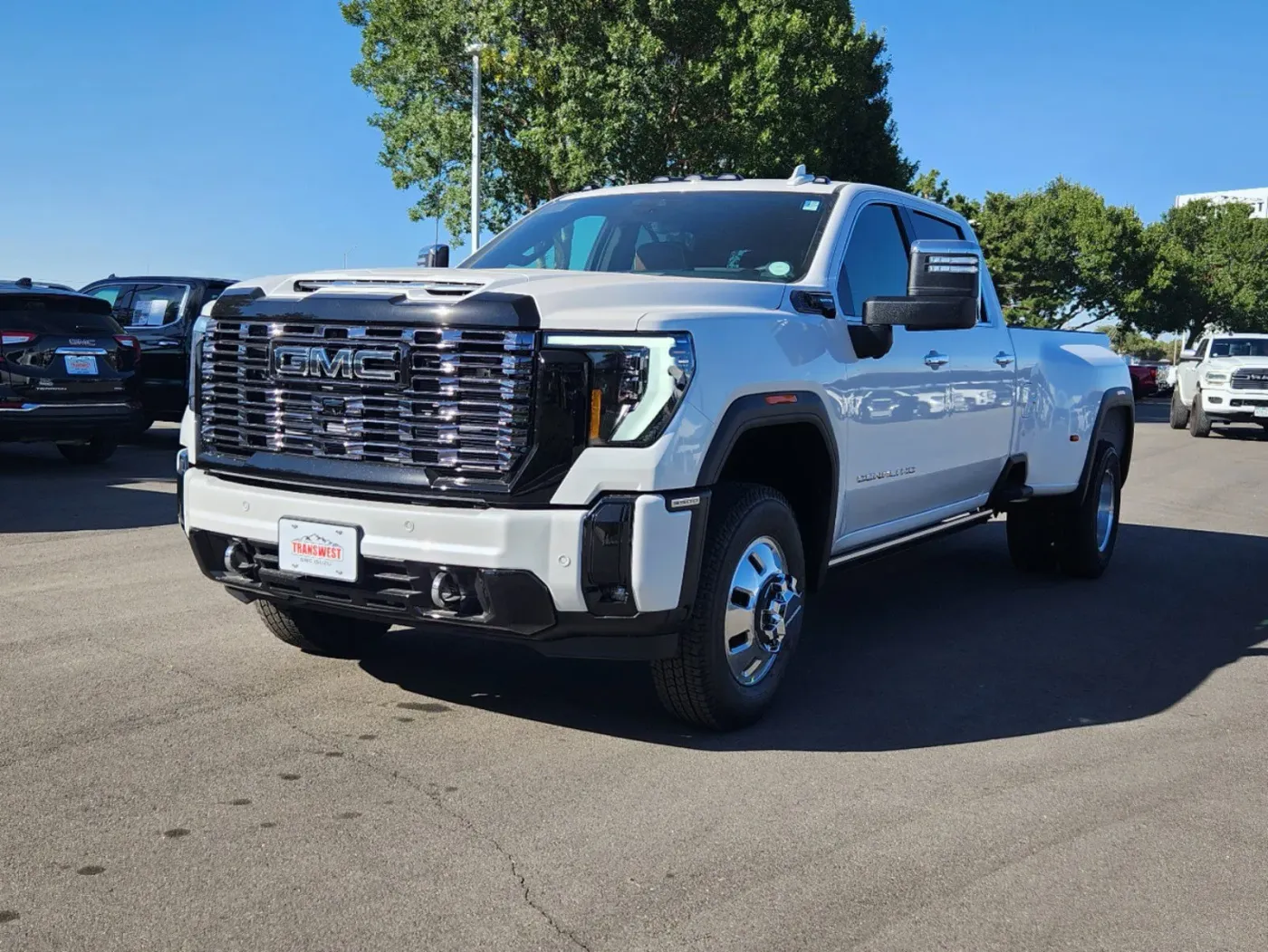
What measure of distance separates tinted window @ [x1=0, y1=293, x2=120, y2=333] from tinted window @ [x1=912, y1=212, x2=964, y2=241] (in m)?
7.90

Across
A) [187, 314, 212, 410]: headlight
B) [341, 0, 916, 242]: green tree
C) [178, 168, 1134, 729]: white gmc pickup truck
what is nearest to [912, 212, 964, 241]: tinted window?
[178, 168, 1134, 729]: white gmc pickup truck

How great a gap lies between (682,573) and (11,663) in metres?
2.87

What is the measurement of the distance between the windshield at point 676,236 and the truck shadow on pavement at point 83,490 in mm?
4028

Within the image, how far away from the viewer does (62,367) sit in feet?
36.0

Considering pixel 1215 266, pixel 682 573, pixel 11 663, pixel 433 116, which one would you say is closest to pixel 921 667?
pixel 682 573

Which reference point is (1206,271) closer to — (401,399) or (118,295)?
(118,295)

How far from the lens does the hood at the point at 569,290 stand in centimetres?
394

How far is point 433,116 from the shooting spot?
28188 millimetres

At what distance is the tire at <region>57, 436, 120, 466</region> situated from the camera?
1227cm

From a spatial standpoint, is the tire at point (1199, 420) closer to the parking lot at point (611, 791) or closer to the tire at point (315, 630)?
the parking lot at point (611, 791)

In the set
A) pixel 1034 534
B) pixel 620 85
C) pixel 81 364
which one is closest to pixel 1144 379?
pixel 620 85

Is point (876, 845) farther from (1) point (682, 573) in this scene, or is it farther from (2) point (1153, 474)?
(2) point (1153, 474)

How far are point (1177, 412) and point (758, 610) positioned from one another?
22.7 m

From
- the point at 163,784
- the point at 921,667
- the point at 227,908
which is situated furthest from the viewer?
the point at 921,667
